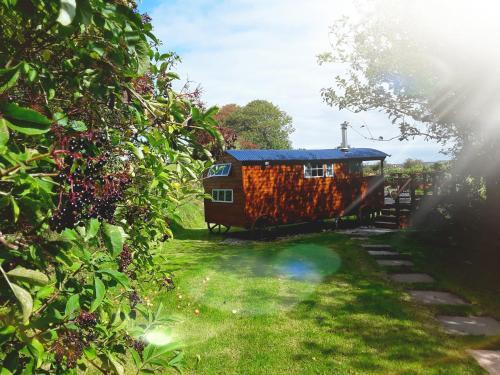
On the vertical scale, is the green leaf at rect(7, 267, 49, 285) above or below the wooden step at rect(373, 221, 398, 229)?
above

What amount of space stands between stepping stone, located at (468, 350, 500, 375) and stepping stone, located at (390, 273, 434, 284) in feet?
Result: 12.4


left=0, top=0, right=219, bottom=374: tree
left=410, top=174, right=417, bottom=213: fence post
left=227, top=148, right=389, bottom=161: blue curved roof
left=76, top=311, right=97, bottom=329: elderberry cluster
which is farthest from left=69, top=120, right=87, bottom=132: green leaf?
left=410, top=174, right=417, bottom=213: fence post

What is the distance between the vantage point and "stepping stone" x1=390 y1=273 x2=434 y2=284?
964cm

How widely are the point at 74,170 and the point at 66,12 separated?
0.74 m

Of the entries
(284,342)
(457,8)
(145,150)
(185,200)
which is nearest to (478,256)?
(457,8)

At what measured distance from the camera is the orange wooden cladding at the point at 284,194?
60.5ft

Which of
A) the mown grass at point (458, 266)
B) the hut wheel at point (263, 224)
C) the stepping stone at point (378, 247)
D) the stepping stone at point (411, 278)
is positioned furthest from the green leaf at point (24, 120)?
the hut wheel at point (263, 224)

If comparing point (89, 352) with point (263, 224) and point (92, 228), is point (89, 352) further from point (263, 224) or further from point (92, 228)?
point (263, 224)

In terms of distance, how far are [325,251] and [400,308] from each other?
600 cm

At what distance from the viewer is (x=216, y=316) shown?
7.66 metres

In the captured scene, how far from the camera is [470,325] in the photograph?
684cm

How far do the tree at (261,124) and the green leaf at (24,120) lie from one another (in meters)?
55.3

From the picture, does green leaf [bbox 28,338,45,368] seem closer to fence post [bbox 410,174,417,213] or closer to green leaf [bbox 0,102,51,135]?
green leaf [bbox 0,102,51,135]

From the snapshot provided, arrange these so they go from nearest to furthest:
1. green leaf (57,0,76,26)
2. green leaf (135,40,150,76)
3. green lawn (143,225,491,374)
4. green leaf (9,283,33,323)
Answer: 1. green leaf (57,0,76,26)
2. green leaf (9,283,33,323)
3. green leaf (135,40,150,76)
4. green lawn (143,225,491,374)
